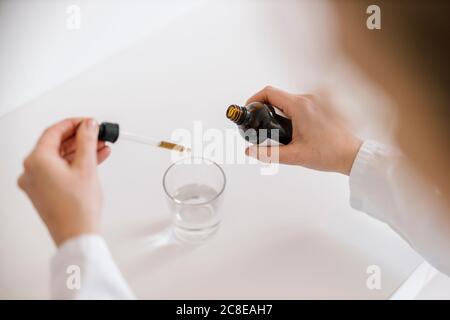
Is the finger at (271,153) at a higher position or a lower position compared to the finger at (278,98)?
lower

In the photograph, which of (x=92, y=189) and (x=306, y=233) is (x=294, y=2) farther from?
(x=92, y=189)

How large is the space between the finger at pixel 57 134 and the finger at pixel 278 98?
1.10 feet

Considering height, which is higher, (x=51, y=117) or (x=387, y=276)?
(x=51, y=117)

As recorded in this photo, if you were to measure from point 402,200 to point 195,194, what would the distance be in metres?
0.36

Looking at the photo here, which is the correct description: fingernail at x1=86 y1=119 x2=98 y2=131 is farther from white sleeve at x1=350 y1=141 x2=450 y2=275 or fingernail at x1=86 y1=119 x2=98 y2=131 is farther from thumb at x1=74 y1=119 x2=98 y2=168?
white sleeve at x1=350 y1=141 x2=450 y2=275

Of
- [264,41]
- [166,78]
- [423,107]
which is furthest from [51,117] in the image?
[423,107]

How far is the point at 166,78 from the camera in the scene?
1.14 m

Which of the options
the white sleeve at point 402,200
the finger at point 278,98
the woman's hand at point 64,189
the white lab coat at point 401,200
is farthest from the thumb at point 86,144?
the white sleeve at point 402,200

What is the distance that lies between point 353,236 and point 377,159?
145 millimetres

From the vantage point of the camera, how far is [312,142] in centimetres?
90

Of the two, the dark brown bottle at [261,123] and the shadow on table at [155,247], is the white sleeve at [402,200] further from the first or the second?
the shadow on table at [155,247]

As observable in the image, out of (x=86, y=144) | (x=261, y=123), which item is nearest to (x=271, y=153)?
(x=261, y=123)

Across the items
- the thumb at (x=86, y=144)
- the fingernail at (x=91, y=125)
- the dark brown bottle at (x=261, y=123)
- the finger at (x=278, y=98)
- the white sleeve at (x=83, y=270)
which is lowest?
the white sleeve at (x=83, y=270)

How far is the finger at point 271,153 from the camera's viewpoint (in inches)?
35.5
